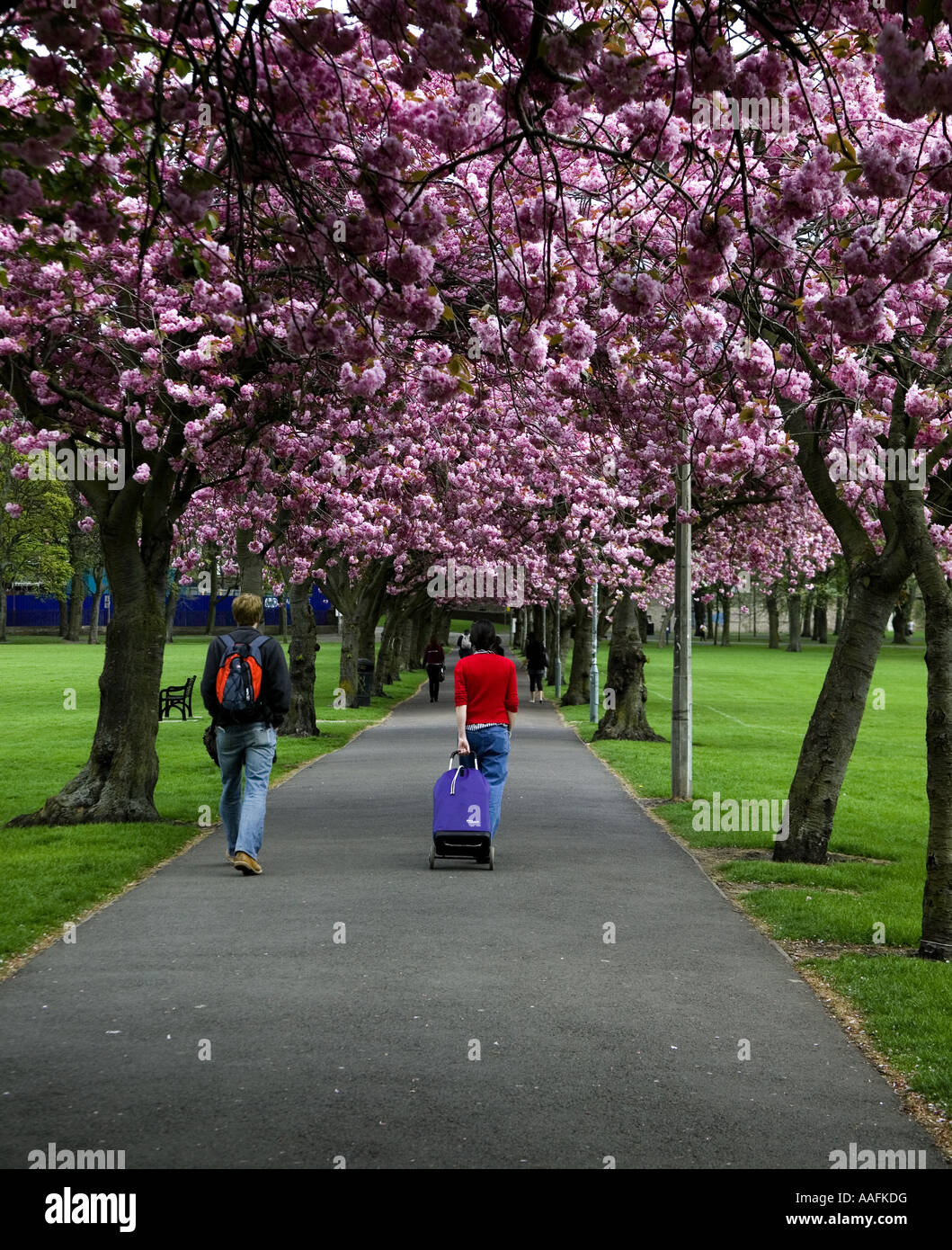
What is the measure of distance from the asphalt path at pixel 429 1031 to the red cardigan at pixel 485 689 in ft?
4.20

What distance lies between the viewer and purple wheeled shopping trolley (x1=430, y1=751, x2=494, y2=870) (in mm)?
11180

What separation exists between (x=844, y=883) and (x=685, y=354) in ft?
15.1

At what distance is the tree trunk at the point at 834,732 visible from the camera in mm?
12898

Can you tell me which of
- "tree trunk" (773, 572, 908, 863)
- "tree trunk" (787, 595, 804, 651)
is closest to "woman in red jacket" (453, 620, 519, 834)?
"tree trunk" (773, 572, 908, 863)

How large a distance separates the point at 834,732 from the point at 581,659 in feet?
92.5

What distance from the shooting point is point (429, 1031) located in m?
6.35

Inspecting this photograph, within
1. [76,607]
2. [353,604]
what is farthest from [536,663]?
[76,607]

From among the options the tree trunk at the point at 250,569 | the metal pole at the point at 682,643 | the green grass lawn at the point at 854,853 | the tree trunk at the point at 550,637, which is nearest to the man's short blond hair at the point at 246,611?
the green grass lawn at the point at 854,853

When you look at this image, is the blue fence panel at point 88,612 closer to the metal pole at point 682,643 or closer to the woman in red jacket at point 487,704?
the metal pole at point 682,643

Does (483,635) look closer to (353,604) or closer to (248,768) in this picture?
(248,768)

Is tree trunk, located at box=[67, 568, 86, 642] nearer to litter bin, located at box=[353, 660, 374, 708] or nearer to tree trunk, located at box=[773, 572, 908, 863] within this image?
litter bin, located at box=[353, 660, 374, 708]

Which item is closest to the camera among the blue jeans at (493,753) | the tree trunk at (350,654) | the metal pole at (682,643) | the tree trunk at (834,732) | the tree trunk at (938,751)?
the tree trunk at (938,751)

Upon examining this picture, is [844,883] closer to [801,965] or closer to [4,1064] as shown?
[801,965]
